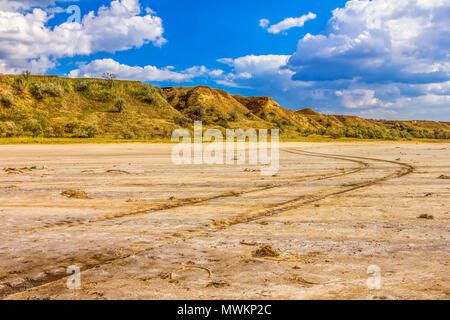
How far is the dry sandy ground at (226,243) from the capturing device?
8.87 feet

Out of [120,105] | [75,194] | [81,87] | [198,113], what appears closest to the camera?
[75,194]

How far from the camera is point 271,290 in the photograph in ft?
8.64

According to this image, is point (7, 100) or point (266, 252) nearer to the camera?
point (266, 252)

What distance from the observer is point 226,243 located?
3943mm

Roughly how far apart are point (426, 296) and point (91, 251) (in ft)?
11.2

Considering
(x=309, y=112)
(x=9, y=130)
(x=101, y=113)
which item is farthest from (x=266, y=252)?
(x=309, y=112)

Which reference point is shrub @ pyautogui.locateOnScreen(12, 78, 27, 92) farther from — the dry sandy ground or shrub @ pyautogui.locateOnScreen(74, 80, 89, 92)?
the dry sandy ground

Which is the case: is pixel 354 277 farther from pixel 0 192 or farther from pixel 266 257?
pixel 0 192

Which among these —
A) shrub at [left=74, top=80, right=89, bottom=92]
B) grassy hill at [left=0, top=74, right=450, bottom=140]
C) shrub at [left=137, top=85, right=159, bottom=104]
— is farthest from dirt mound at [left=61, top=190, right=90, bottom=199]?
shrub at [left=74, top=80, right=89, bottom=92]

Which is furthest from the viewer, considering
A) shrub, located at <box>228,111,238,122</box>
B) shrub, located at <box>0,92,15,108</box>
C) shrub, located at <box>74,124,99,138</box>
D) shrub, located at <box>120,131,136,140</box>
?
shrub, located at <box>228,111,238,122</box>

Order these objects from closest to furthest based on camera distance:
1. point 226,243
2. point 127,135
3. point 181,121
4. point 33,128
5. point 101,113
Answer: point 226,243, point 33,128, point 127,135, point 101,113, point 181,121

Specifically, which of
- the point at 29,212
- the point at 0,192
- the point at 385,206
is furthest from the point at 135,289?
the point at 0,192

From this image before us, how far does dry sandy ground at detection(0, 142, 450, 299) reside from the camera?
2703mm

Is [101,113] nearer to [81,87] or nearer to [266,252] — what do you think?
[81,87]
